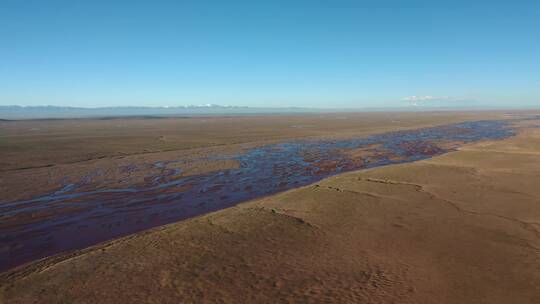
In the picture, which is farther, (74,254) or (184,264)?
(74,254)

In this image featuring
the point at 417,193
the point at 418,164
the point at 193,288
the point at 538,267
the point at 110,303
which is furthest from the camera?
the point at 418,164

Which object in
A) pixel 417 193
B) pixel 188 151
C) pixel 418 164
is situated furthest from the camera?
pixel 188 151

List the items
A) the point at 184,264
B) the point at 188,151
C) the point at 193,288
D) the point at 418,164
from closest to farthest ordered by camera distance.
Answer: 1. the point at 193,288
2. the point at 184,264
3. the point at 418,164
4. the point at 188,151

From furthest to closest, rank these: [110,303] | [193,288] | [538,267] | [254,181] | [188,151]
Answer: [188,151], [254,181], [538,267], [193,288], [110,303]

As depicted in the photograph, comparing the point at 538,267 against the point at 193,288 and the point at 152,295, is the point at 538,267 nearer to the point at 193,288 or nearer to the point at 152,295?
the point at 193,288

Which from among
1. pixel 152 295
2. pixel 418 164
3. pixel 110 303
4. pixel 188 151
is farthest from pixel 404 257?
pixel 188 151

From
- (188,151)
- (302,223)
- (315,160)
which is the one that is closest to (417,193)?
(302,223)

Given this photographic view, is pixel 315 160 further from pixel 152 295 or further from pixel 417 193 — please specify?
pixel 152 295

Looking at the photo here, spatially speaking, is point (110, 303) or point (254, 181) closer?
point (110, 303)
